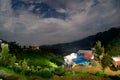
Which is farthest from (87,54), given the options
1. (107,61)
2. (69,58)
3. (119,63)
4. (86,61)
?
(107,61)

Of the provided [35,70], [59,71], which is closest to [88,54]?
[35,70]

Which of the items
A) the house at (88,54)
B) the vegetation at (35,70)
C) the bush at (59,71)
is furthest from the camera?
the house at (88,54)

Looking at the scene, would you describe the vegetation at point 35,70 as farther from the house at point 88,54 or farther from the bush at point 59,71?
the house at point 88,54

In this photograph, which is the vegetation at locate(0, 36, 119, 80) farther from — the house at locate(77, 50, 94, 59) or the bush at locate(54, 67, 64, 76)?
the house at locate(77, 50, 94, 59)

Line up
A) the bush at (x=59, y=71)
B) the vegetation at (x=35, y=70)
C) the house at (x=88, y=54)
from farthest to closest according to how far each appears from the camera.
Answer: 1. the house at (x=88, y=54)
2. the bush at (x=59, y=71)
3. the vegetation at (x=35, y=70)

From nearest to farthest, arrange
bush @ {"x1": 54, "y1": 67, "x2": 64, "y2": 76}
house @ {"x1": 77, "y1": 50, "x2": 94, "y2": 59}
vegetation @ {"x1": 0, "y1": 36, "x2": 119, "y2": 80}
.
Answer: vegetation @ {"x1": 0, "y1": 36, "x2": 119, "y2": 80} → bush @ {"x1": 54, "y1": 67, "x2": 64, "y2": 76} → house @ {"x1": 77, "y1": 50, "x2": 94, "y2": 59}

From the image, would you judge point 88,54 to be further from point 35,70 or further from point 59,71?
point 59,71

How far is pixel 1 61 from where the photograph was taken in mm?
71375

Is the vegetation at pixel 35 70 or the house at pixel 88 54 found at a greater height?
the house at pixel 88 54

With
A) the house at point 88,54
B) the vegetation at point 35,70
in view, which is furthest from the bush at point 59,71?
the house at point 88,54

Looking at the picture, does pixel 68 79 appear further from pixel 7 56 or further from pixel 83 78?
pixel 7 56

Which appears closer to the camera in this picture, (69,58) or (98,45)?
(98,45)

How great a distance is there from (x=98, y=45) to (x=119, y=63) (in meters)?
11.4

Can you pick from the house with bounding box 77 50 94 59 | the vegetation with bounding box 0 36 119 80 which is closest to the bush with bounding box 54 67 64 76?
the vegetation with bounding box 0 36 119 80
